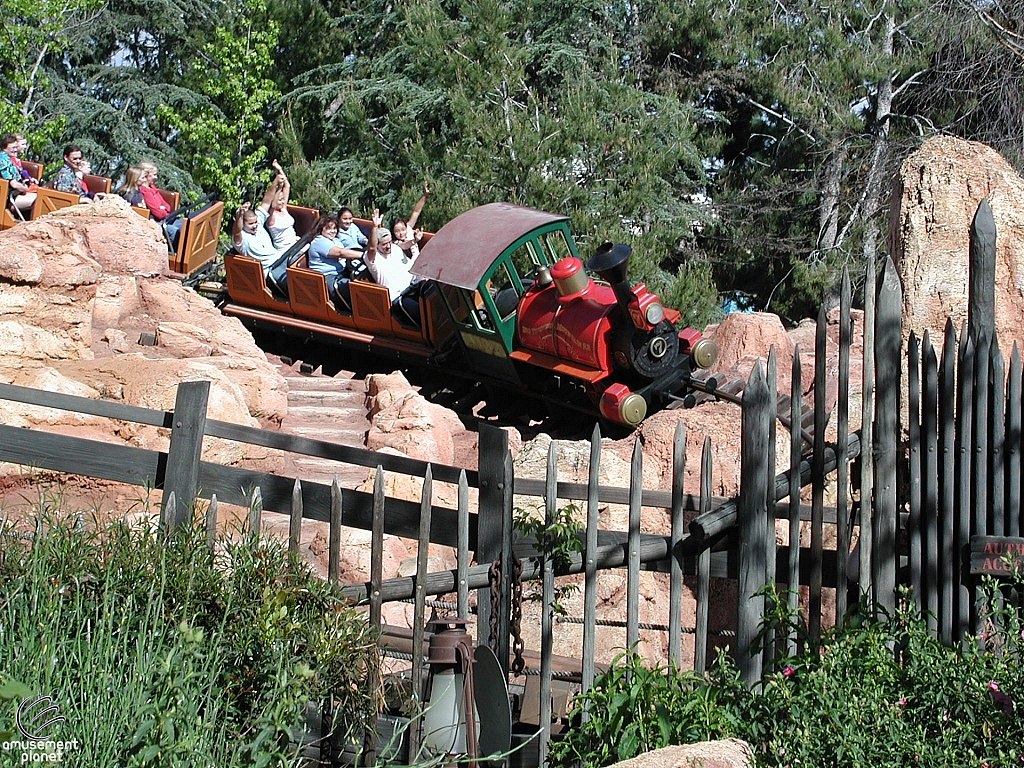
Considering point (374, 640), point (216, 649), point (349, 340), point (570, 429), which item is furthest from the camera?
point (349, 340)

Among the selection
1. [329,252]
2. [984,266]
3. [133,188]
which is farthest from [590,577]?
[133,188]

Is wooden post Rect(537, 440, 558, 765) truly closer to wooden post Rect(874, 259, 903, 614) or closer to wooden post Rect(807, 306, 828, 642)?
wooden post Rect(807, 306, 828, 642)

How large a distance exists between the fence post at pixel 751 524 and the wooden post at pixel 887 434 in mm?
432

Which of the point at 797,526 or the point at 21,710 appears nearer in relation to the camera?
the point at 21,710

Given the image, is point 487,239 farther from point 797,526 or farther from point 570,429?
point 797,526

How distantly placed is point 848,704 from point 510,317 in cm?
772

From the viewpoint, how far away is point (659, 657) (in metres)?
6.34

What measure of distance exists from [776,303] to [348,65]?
10.5 metres

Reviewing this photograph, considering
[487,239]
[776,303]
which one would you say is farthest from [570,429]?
[776,303]

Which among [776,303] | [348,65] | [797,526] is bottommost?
[797,526]

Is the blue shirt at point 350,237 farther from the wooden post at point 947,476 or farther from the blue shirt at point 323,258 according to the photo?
the wooden post at point 947,476

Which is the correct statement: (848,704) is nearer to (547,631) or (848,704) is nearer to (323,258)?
(547,631)

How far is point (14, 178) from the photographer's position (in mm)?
14047

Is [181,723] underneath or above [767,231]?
underneath
